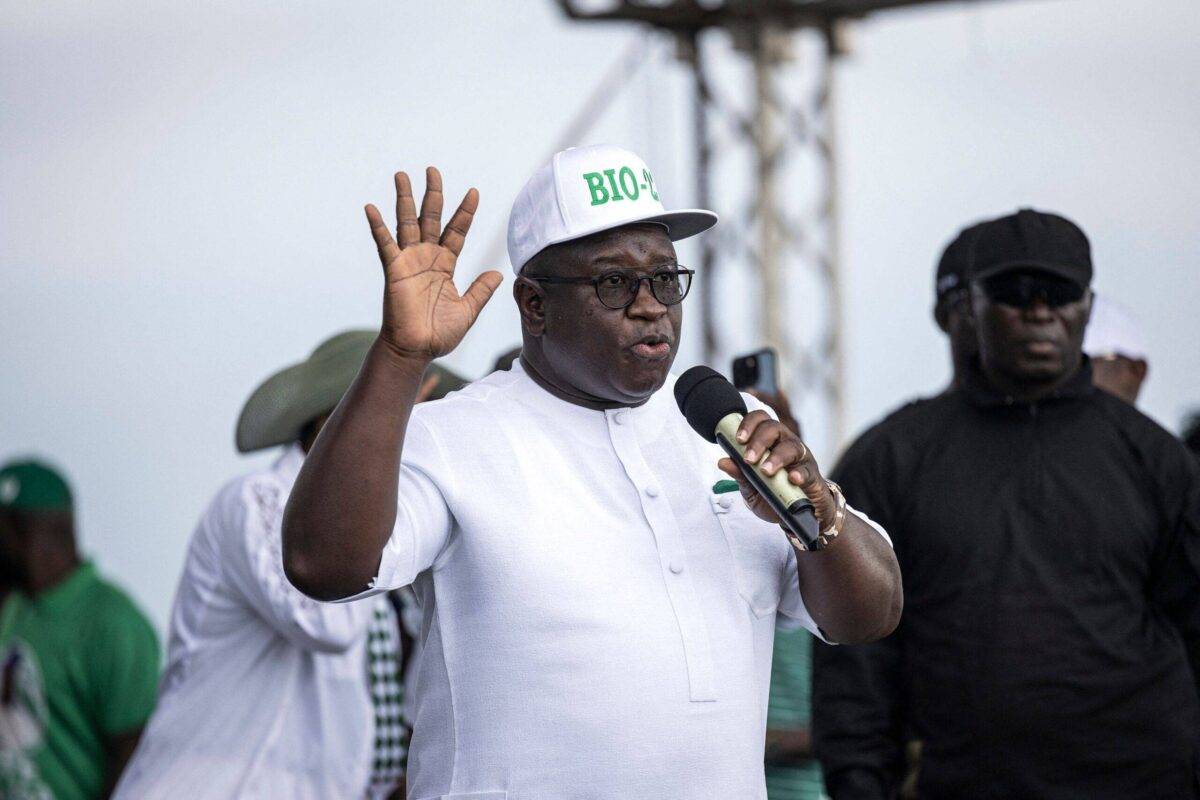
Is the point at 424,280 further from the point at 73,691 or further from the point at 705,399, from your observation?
the point at 73,691

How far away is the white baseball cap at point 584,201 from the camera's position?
2.85 m

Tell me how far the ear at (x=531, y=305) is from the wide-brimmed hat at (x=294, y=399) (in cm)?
139

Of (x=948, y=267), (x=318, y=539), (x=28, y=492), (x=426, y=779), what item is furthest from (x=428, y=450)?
(x=28, y=492)

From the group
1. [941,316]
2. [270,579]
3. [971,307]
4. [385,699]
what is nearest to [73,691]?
[385,699]

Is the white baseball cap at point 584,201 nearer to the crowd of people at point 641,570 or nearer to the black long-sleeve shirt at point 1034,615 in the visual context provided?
the crowd of people at point 641,570

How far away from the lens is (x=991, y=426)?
4035 mm

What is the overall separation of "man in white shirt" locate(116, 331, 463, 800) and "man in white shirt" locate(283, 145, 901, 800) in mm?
1261

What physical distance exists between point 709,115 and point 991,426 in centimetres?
557

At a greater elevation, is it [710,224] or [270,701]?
→ [710,224]

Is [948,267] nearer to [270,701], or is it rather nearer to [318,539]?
[270,701]

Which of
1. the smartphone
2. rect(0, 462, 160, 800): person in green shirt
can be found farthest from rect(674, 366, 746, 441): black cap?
rect(0, 462, 160, 800): person in green shirt

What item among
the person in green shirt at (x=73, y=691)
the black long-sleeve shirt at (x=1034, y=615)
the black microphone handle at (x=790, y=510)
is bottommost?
the person in green shirt at (x=73, y=691)

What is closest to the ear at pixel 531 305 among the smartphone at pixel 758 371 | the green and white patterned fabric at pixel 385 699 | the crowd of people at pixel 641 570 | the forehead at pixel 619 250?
the crowd of people at pixel 641 570

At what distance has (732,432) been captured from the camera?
8.48 feet
